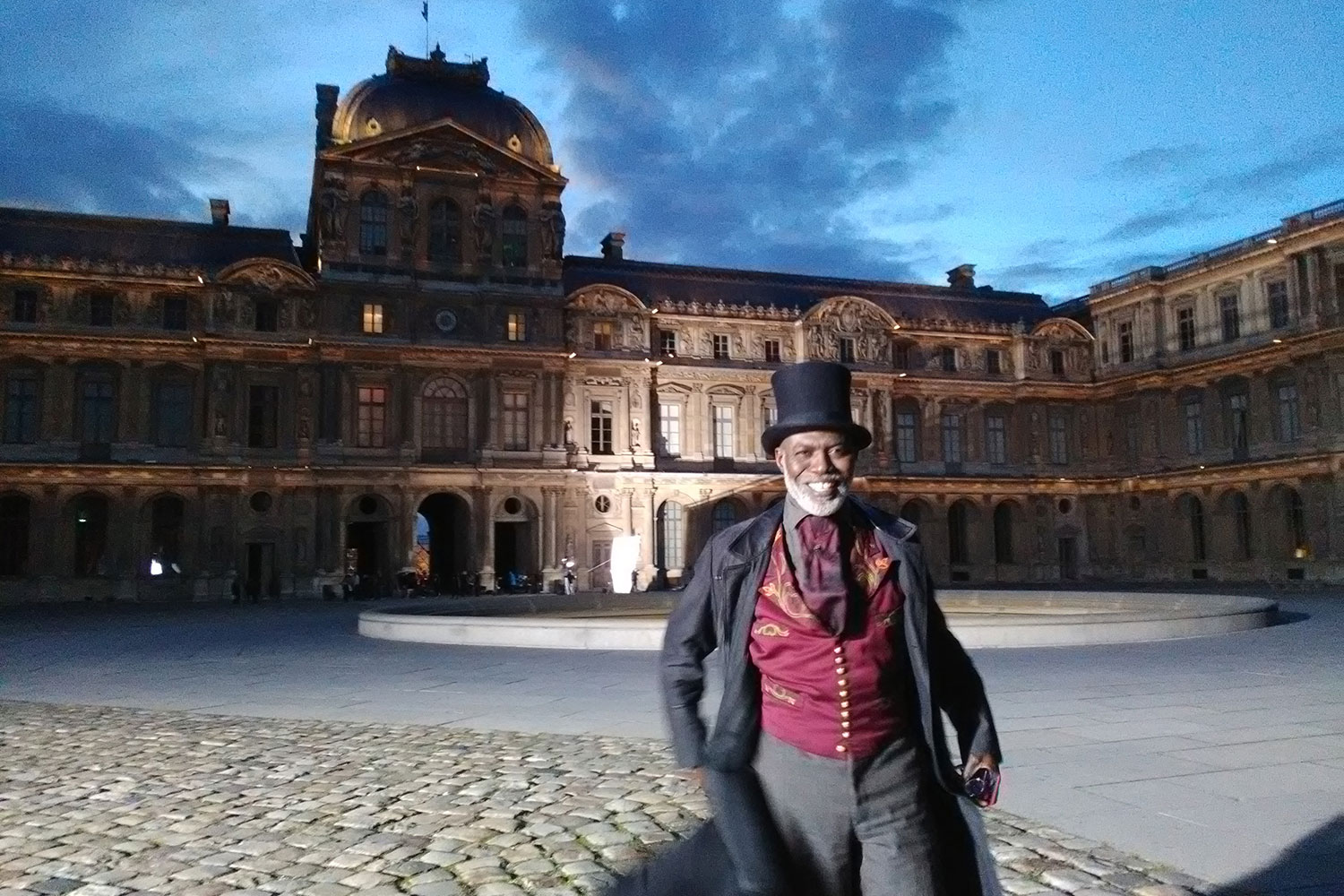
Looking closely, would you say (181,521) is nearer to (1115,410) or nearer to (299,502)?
(299,502)

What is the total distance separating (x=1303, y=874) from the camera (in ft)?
16.5

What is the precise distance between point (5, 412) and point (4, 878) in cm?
3821

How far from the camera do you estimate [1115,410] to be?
50750mm

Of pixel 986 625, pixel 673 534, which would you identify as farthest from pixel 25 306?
pixel 986 625

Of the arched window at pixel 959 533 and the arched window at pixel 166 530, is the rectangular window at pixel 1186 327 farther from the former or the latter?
the arched window at pixel 166 530

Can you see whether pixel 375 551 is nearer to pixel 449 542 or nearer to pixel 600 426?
pixel 449 542

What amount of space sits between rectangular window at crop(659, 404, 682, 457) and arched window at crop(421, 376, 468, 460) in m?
8.32

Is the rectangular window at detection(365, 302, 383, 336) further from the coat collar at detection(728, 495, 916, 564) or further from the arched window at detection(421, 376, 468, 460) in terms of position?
the coat collar at detection(728, 495, 916, 564)

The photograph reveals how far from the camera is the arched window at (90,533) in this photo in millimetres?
37906

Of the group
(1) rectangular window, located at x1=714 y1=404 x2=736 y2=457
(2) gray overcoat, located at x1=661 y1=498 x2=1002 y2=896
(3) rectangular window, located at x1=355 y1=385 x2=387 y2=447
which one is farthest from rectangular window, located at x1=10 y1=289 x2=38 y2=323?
(2) gray overcoat, located at x1=661 y1=498 x2=1002 y2=896

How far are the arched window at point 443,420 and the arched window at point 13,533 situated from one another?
13592 mm

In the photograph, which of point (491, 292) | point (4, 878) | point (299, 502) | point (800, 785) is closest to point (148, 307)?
point (299, 502)

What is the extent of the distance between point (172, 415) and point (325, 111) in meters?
16.5

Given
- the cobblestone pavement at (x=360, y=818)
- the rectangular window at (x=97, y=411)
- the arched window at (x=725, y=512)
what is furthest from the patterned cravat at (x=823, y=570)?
the arched window at (x=725, y=512)
